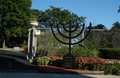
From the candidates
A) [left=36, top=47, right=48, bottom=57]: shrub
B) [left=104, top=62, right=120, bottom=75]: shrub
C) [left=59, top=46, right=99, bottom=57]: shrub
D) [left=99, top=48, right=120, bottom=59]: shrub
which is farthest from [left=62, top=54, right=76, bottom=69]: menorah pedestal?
[left=99, top=48, right=120, bottom=59]: shrub

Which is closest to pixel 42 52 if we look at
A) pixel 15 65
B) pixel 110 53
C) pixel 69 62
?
pixel 15 65

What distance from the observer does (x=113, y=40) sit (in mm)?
14734

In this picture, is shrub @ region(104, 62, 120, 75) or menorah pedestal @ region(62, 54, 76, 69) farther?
menorah pedestal @ region(62, 54, 76, 69)

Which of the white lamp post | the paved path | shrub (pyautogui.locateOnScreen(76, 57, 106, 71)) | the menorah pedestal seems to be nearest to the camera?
shrub (pyautogui.locateOnScreen(76, 57, 106, 71))

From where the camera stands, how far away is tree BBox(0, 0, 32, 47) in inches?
1225

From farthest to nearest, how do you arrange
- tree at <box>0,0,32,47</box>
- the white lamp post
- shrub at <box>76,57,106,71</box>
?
tree at <box>0,0,32,47</box> → the white lamp post → shrub at <box>76,57,106,71</box>

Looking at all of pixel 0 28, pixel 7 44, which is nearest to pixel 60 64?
pixel 0 28

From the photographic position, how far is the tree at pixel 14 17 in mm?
31125

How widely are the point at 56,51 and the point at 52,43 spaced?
27.4 inches

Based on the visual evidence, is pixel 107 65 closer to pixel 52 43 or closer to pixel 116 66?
pixel 116 66

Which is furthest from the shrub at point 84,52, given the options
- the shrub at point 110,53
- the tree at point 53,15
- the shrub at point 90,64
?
the tree at point 53,15

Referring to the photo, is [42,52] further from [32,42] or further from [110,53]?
[110,53]

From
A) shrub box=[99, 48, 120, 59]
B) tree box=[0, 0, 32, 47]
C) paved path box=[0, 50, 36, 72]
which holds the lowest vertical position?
paved path box=[0, 50, 36, 72]

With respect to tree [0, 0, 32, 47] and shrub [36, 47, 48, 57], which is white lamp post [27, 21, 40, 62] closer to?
shrub [36, 47, 48, 57]
